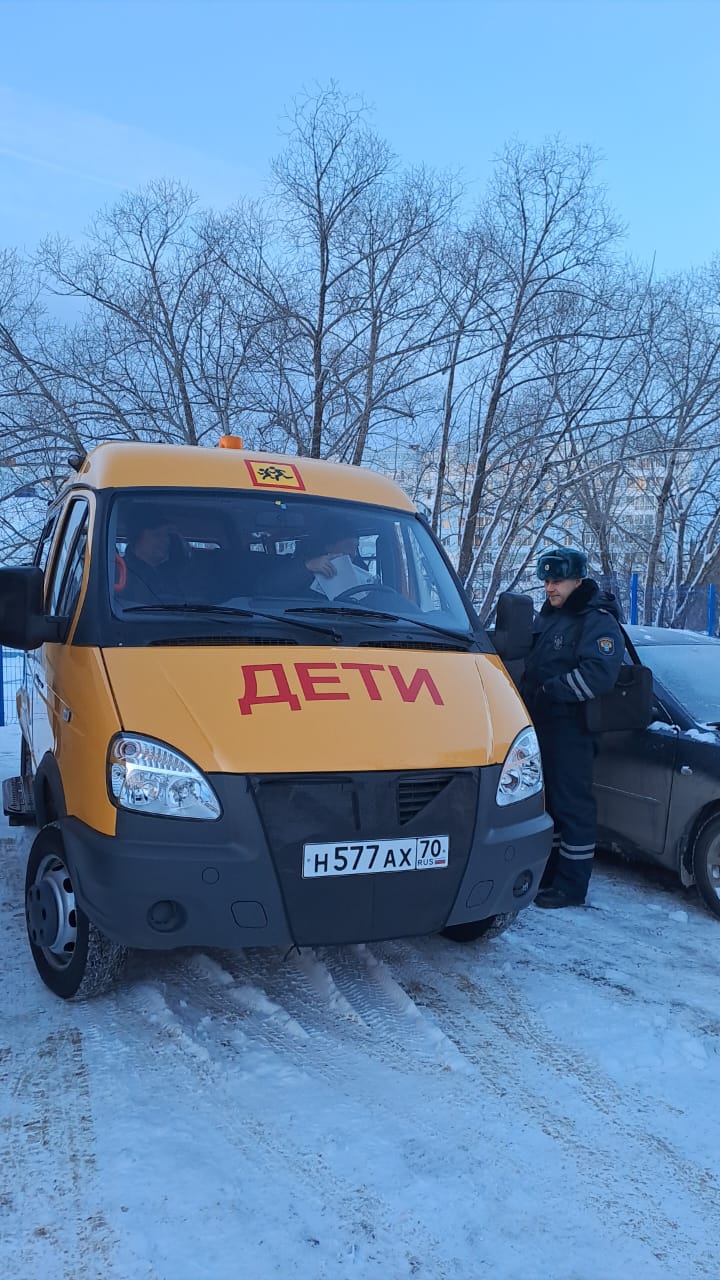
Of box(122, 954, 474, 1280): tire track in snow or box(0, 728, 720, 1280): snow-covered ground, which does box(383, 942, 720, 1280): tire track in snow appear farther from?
box(122, 954, 474, 1280): tire track in snow

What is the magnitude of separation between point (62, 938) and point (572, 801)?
2731 millimetres

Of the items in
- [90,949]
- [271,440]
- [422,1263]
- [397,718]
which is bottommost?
[422,1263]

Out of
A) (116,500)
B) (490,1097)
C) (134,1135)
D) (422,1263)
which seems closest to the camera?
(422,1263)

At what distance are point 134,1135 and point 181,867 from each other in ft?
2.65

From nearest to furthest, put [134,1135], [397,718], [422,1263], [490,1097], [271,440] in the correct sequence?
[422,1263], [134,1135], [490,1097], [397,718], [271,440]

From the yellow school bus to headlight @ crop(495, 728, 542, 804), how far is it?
0.04 feet

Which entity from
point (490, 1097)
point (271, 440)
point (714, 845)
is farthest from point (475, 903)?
point (271, 440)

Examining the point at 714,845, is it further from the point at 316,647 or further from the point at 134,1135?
the point at 134,1135

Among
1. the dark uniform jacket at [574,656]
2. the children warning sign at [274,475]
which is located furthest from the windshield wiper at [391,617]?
the dark uniform jacket at [574,656]

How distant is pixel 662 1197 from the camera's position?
2.72 m

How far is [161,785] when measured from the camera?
3275 mm

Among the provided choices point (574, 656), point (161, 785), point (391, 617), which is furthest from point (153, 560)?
point (574, 656)

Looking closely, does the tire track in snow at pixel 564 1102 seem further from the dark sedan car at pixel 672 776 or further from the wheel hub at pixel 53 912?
the dark sedan car at pixel 672 776

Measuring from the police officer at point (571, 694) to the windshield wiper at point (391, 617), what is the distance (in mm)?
1000
